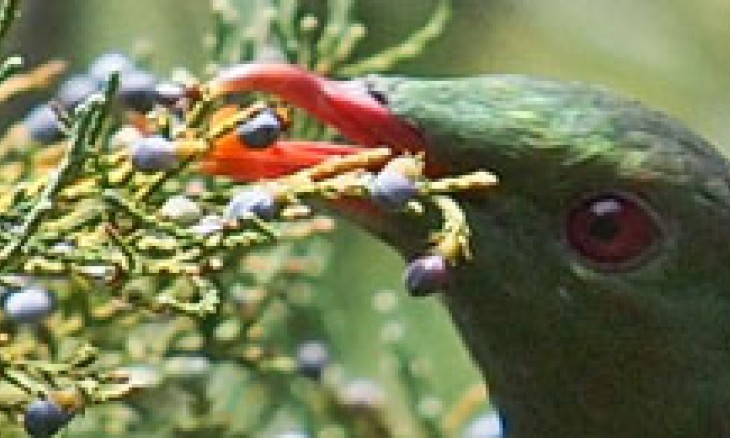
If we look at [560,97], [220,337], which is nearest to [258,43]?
[220,337]

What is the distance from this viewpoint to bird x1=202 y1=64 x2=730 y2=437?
2.05 metres

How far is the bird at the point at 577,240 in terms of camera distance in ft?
6.72

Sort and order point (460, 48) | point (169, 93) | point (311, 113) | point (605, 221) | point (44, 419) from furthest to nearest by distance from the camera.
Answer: point (460, 48)
point (605, 221)
point (311, 113)
point (169, 93)
point (44, 419)

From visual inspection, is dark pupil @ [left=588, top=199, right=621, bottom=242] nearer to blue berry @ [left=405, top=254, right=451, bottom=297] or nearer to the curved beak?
the curved beak

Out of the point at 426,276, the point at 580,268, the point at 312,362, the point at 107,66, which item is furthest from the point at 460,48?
the point at 426,276

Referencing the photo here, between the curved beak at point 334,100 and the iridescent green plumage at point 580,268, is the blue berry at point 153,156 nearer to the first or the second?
the curved beak at point 334,100

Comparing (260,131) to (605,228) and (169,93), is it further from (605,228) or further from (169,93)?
(605,228)

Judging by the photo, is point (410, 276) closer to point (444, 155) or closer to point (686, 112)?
point (444, 155)

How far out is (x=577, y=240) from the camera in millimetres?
2117

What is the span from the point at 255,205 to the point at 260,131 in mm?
85

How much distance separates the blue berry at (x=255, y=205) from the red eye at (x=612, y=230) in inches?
17.9

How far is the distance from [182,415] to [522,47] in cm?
165

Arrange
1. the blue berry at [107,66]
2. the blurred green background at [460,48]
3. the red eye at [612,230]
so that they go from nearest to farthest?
the blue berry at [107,66] < the red eye at [612,230] < the blurred green background at [460,48]

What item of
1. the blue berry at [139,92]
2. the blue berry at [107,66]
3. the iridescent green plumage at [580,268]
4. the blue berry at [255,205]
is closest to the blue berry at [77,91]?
the blue berry at [107,66]
